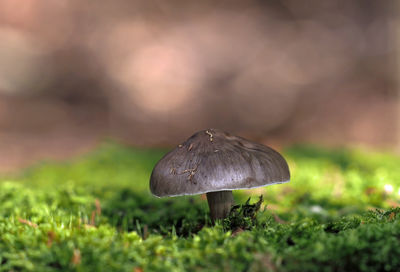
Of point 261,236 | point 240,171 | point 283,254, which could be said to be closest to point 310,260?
point 283,254

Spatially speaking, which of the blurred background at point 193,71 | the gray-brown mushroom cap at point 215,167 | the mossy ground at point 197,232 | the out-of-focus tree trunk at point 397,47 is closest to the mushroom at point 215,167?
the gray-brown mushroom cap at point 215,167

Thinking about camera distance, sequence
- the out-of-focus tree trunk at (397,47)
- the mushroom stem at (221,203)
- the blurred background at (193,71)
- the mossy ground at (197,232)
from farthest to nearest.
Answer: the blurred background at (193,71) < the out-of-focus tree trunk at (397,47) < the mushroom stem at (221,203) < the mossy ground at (197,232)

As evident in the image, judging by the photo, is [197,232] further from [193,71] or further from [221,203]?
[193,71]

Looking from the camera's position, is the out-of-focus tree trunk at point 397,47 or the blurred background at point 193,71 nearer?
the out-of-focus tree trunk at point 397,47

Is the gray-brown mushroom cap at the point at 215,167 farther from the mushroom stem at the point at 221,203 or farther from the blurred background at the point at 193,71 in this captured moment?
the blurred background at the point at 193,71

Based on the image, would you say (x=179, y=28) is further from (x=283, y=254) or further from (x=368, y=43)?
(x=283, y=254)
